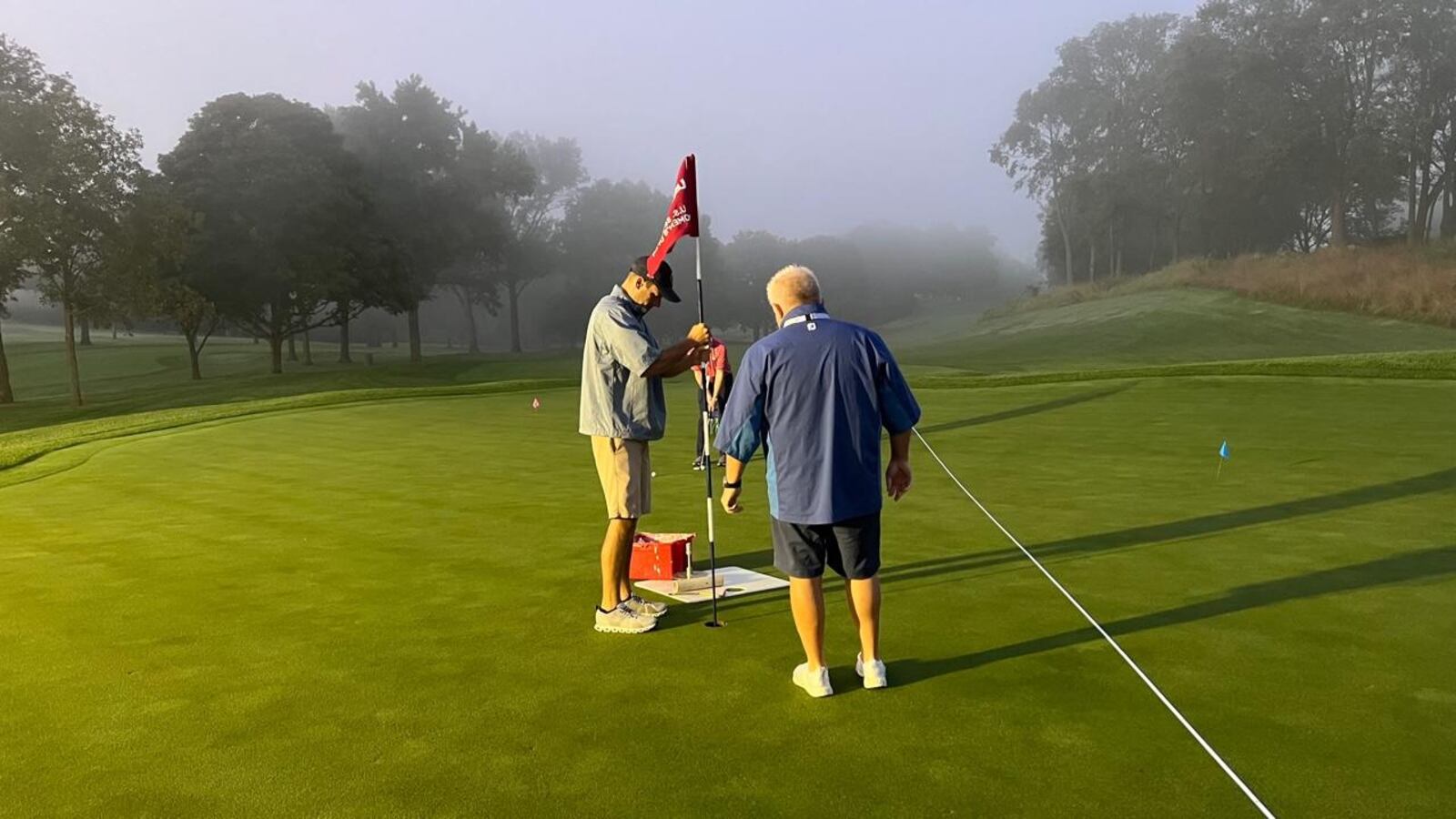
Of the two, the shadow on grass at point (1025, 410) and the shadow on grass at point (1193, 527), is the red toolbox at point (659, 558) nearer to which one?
the shadow on grass at point (1193, 527)

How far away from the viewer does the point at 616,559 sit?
6.08 metres

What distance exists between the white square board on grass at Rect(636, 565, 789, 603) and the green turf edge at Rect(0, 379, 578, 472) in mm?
13437

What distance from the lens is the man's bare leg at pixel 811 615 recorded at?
4.81 m

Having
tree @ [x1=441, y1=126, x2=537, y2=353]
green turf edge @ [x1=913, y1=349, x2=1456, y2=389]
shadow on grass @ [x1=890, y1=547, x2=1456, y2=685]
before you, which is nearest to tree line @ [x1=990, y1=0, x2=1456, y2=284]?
green turf edge @ [x1=913, y1=349, x2=1456, y2=389]

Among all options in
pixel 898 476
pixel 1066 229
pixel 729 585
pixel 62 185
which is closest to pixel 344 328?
pixel 62 185

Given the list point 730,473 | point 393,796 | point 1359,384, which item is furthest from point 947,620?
point 1359,384

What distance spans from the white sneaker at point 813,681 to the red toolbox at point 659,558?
2.42 meters

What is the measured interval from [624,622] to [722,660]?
823mm

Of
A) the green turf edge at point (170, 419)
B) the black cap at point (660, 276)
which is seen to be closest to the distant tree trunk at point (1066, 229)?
the green turf edge at point (170, 419)

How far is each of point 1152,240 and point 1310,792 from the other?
8819 cm

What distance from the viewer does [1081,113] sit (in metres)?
80.2

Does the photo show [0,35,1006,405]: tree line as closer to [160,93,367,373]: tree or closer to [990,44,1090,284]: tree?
[160,93,367,373]: tree

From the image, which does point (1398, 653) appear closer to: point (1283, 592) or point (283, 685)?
point (1283, 592)

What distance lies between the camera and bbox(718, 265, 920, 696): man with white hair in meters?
4.84
